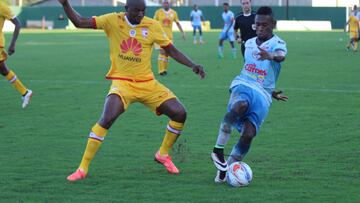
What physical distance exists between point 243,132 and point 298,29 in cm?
6358

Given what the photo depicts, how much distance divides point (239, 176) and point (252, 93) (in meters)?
0.88

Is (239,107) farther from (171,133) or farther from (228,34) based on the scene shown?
(228,34)

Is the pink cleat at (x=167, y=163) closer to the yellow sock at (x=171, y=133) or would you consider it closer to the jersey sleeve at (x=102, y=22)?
the yellow sock at (x=171, y=133)

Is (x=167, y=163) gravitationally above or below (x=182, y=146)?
above

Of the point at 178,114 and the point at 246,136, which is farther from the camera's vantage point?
the point at 178,114

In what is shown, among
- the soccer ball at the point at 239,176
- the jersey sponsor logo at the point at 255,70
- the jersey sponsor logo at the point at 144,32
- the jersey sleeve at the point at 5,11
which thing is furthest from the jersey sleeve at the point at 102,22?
the jersey sleeve at the point at 5,11

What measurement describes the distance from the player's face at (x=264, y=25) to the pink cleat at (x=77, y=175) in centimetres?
243

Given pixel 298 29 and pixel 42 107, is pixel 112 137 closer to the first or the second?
pixel 42 107

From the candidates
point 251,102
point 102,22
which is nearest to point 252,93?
point 251,102

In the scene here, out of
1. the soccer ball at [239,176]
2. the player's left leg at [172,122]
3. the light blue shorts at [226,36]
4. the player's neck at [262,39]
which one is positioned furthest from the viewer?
the light blue shorts at [226,36]

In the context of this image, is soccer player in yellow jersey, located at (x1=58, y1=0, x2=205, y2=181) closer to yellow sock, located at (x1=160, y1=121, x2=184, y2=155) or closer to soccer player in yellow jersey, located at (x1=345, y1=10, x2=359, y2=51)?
yellow sock, located at (x1=160, y1=121, x2=184, y2=155)

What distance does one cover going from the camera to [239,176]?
8.26 meters

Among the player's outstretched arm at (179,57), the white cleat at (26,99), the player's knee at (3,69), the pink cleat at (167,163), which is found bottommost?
the white cleat at (26,99)

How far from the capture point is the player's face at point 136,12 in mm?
8812
